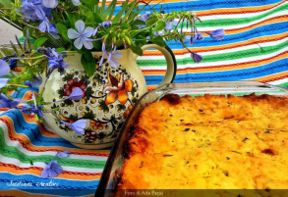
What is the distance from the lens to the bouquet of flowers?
0.76m

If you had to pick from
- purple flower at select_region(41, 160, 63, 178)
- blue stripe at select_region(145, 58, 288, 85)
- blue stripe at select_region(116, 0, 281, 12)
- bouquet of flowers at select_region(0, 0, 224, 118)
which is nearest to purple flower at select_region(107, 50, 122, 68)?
bouquet of flowers at select_region(0, 0, 224, 118)

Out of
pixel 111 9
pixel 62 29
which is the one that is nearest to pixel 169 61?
pixel 111 9

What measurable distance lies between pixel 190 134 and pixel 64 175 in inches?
12.1

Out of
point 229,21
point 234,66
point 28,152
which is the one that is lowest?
point 28,152

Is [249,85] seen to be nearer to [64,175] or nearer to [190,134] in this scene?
[190,134]

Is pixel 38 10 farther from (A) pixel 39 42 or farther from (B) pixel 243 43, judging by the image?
(B) pixel 243 43

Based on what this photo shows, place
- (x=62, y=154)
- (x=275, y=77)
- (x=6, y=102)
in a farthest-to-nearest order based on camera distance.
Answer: (x=275, y=77) < (x=62, y=154) < (x=6, y=102)

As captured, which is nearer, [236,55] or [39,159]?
[39,159]

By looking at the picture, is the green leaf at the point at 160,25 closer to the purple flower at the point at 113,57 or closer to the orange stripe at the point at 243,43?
the purple flower at the point at 113,57

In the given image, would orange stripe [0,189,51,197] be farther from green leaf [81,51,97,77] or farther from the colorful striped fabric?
green leaf [81,51,97,77]

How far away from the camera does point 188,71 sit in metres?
1.46

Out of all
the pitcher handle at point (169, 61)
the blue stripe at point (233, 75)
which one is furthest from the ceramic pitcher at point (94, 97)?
the blue stripe at point (233, 75)

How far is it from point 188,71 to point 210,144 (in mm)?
730

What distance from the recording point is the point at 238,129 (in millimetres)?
810
